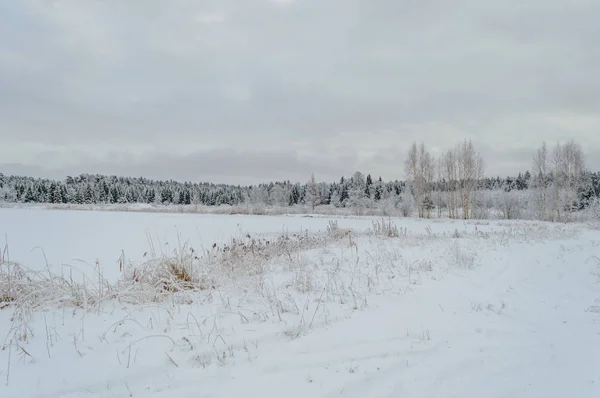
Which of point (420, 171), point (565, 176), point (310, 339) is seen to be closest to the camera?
point (310, 339)

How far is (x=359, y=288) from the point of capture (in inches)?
195

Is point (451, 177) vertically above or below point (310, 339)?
above

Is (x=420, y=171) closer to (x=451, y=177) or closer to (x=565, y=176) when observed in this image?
(x=451, y=177)

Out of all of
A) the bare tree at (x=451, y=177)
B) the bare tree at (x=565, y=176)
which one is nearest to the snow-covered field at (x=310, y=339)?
the bare tree at (x=565, y=176)

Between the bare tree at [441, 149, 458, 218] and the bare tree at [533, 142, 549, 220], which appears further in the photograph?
the bare tree at [441, 149, 458, 218]

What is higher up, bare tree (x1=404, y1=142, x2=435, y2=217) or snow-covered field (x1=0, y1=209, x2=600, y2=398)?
bare tree (x1=404, y1=142, x2=435, y2=217)

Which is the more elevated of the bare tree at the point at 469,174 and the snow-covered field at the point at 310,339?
the bare tree at the point at 469,174

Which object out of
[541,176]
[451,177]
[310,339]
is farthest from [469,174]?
[310,339]

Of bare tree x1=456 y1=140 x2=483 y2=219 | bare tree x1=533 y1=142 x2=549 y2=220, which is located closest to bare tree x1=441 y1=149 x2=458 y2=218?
bare tree x1=456 y1=140 x2=483 y2=219

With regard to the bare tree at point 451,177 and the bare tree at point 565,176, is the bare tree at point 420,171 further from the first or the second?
the bare tree at point 565,176

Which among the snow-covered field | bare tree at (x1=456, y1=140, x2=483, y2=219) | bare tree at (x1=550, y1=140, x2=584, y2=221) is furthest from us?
bare tree at (x1=456, y1=140, x2=483, y2=219)

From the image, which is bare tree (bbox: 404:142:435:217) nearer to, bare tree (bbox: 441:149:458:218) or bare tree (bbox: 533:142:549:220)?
bare tree (bbox: 441:149:458:218)

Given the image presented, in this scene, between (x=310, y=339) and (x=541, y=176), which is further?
(x=541, y=176)

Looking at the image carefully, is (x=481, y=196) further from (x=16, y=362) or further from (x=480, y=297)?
(x=16, y=362)
